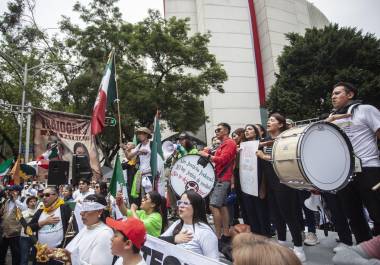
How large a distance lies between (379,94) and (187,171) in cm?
2054

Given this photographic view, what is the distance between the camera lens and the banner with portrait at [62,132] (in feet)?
32.2

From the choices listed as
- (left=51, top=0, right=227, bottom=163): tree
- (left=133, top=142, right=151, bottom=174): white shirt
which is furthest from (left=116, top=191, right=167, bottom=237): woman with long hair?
(left=51, top=0, right=227, bottom=163): tree

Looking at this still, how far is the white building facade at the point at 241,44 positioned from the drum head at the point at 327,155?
35.6 metres

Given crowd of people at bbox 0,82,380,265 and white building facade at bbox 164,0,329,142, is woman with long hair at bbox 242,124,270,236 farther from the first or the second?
white building facade at bbox 164,0,329,142

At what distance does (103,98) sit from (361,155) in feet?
14.9

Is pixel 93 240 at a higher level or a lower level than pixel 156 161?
lower

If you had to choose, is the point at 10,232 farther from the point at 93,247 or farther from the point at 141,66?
the point at 141,66

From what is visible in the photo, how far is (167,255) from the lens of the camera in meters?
2.86

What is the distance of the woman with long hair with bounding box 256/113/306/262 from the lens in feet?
13.1

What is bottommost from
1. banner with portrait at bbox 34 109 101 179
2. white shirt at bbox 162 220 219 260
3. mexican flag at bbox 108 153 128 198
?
white shirt at bbox 162 220 219 260

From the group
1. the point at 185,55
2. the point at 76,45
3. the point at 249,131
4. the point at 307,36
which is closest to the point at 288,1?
the point at 307,36

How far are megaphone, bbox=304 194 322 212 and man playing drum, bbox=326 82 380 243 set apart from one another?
4.81 ft

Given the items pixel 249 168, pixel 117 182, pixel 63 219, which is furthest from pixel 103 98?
pixel 249 168

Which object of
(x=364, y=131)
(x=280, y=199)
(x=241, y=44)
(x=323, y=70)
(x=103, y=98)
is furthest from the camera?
(x=241, y=44)
